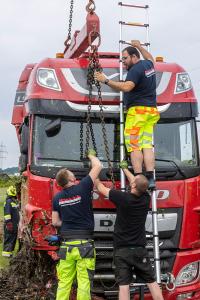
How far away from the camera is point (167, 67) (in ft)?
22.2

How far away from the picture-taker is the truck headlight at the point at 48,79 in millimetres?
6348

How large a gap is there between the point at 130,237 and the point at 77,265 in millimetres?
685

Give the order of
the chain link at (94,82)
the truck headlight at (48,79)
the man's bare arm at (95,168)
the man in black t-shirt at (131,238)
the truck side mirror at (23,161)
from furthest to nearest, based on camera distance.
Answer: the truck side mirror at (23,161) → the truck headlight at (48,79) → the chain link at (94,82) → the man's bare arm at (95,168) → the man in black t-shirt at (131,238)

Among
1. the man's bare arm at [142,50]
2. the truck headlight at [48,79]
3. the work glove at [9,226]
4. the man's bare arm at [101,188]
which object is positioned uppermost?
the man's bare arm at [142,50]

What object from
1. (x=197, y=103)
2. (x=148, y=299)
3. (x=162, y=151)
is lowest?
(x=148, y=299)

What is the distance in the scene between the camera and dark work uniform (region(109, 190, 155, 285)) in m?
5.43

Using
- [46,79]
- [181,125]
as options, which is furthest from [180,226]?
[46,79]

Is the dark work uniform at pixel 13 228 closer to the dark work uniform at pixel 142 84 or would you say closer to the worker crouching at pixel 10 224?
the worker crouching at pixel 10 224

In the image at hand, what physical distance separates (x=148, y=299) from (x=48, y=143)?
2261 millimetres

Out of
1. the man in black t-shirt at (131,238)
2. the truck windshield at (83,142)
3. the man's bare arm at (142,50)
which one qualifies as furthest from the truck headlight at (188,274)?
the man's bare arm at (142,50)

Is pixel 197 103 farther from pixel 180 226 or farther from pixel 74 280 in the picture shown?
pixel 74 280

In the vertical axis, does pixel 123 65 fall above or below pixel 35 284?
above

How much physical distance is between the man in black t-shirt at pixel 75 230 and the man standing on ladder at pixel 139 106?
625 millimetres

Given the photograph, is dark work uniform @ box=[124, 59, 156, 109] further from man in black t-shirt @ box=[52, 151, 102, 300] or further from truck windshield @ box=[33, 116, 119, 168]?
man in black t-shirt @ box=[52, 151, 102, 300]
